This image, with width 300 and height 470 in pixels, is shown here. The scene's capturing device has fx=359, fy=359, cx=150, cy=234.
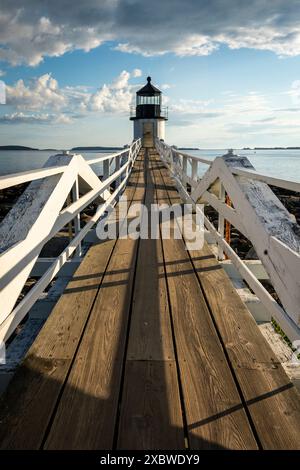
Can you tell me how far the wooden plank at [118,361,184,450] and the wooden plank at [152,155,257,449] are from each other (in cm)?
7

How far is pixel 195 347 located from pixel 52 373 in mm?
916

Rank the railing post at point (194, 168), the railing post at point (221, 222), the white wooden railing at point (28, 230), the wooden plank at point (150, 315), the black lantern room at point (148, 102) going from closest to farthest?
1. the white wooden railing at point (28, 230)
2. the wooden plank at point (150, 315)
3. the railing post at point (221, 222)
4. the railing post at point (194, 168)
5. the black lantern room at point (148, 102)

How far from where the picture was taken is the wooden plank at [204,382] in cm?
168

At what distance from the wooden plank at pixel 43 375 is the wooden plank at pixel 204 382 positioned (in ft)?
2.30

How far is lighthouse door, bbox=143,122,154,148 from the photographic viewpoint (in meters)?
33.9

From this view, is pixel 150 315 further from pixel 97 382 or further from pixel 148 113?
pixel 148 113

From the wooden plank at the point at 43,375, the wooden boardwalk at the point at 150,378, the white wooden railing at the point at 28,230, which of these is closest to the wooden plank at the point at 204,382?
the wooden boardwalk at the point at 150,378

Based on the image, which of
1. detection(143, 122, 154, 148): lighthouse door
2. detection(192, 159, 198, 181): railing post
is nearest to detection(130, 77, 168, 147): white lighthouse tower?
detection(143, 122, 154, 148): lighthouse door

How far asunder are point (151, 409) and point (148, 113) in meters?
33.7

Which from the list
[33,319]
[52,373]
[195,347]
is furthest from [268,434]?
[33,319]

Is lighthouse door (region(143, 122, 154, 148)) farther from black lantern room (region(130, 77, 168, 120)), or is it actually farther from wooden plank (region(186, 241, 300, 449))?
wooden plank (region(186, 241, 300, 449))

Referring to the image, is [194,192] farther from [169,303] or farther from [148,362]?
[148,362]

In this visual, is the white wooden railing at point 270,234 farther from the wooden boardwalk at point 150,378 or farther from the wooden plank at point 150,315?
the wooden plank at point 150,315
